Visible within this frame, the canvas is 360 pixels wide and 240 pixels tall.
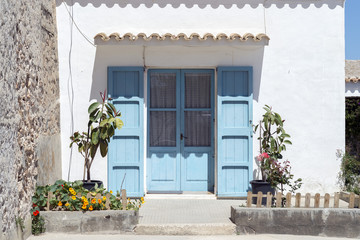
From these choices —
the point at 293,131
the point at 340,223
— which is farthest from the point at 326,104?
the point at 340,223

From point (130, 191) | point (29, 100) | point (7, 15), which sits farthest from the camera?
point (130, 191)

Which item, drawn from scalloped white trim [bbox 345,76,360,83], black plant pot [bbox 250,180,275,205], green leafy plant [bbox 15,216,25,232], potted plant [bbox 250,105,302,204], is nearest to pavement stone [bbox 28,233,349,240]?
green leafy plant [bbox 15,216,25,232]

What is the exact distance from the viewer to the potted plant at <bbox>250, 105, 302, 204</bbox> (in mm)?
8141

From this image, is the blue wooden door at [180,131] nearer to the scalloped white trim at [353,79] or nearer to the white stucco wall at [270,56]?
the white stucco wall at [270,56]

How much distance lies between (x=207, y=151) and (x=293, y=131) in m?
1.63

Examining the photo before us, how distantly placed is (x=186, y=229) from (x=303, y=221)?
64.1 inches

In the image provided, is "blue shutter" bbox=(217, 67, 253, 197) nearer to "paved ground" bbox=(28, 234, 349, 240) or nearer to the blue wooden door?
the blue wooden door

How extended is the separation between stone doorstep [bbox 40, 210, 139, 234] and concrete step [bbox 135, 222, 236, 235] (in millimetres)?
279

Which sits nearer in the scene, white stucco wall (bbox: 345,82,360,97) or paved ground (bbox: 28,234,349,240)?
paved ground (bbox: 28,234,349,240)

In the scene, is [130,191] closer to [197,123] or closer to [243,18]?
[197,123]

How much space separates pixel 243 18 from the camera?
9.12 metres

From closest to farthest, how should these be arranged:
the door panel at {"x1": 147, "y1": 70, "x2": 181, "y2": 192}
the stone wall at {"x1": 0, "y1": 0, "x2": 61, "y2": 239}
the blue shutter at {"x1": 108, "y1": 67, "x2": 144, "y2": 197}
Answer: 1. the stone wall at {"x1": 0, "y1": 0, "x2": 61, "y2": 239}
2. the blue shutter at {"x1": 108, "y1": 67, "x2": 144, "y2": 197}
3. the door panel at {"x1": 147, "y1": 70, "x2": 181, "y2": 192}

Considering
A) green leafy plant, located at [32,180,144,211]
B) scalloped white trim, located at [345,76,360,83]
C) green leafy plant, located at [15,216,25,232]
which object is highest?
scalloped white trim, located at [345,76,360,83]

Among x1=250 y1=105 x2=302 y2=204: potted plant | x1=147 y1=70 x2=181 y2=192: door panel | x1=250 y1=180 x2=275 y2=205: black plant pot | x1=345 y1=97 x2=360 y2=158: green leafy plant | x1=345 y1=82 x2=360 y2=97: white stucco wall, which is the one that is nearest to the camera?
x1=250 y1=105 x2=302 y2=204: potted plant
